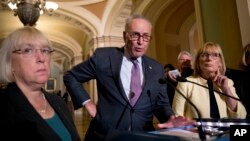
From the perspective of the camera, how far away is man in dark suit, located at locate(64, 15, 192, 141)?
5.60 ft

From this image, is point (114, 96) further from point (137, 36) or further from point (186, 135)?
point (186, 135)

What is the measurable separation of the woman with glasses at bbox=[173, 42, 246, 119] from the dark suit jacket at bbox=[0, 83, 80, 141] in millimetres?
907

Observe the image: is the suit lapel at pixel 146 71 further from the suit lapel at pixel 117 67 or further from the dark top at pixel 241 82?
the dark top at pixel 241 82

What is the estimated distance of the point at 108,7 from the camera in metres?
10.2

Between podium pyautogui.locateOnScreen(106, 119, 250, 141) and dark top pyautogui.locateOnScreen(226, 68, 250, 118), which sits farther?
dark top pyautogui.locateOnScreen(226, 68, 250, 118)

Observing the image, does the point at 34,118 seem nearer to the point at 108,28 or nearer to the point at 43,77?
the point at 43,77

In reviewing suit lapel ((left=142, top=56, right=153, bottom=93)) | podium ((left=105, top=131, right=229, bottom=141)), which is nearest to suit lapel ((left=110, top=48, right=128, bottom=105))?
suit lapel ((left=142, top=56, right=153, bottom=93))

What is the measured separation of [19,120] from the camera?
1187 millimetres

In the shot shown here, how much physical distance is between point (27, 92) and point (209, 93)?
1.07 meters

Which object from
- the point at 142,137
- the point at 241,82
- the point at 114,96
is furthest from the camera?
the point at 241,82

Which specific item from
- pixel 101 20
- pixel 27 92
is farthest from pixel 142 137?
pixel 101 20

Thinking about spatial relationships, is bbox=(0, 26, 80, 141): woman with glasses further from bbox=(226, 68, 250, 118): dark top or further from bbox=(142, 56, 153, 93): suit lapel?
bbox=(226, 68, 250, 118): dark top

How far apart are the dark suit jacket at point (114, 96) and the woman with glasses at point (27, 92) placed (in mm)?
341

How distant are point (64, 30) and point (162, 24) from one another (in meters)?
7.33
